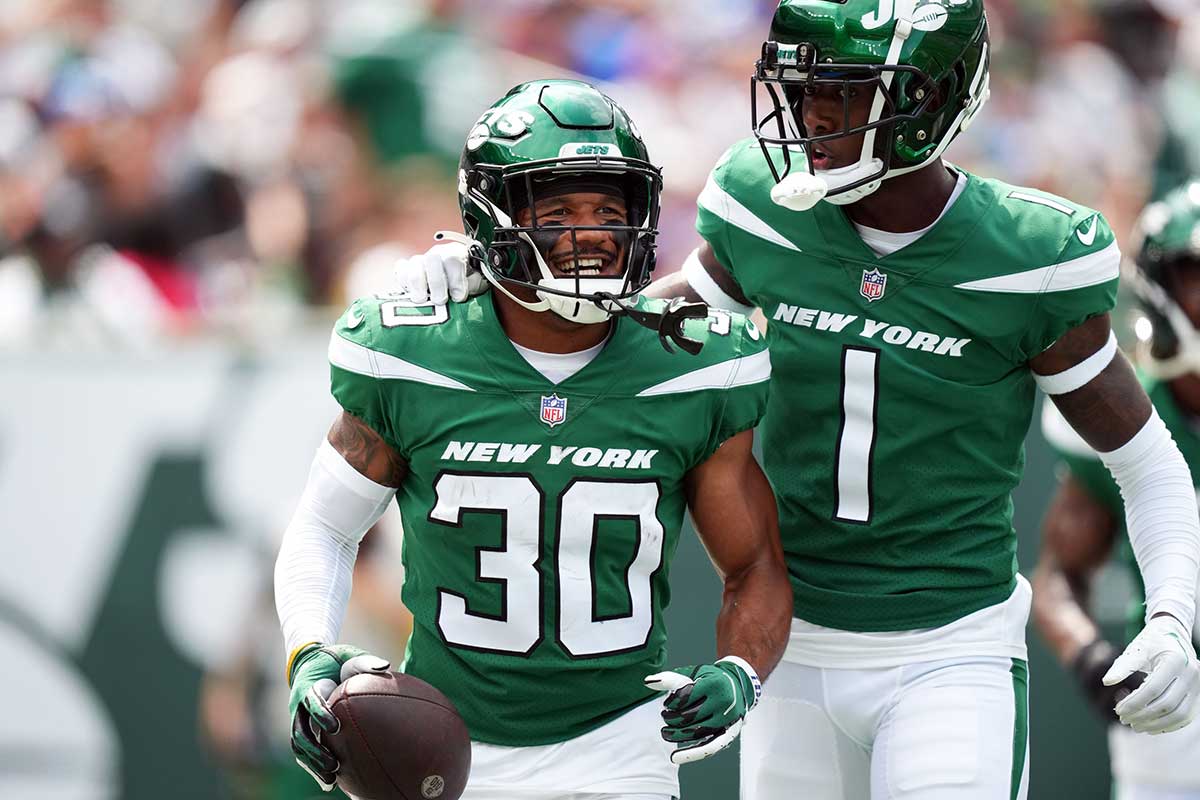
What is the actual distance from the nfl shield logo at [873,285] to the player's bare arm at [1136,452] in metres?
0.32

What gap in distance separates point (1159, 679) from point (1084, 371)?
59 cm

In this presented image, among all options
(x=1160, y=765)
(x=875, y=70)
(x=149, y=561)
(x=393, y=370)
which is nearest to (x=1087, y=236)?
(x=875, y=70)

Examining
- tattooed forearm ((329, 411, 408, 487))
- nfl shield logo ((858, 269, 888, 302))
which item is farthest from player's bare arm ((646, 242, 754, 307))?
tattooed forearm ((329, 411, 408, 487))

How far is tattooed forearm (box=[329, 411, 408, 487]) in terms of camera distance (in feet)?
9.95

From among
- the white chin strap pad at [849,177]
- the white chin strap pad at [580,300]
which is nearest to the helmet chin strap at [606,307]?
the white chin strap pad at [580,300]

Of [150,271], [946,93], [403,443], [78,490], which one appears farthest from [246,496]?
[946,93]

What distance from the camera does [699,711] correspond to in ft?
8.95

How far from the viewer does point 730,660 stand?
2.89 meters

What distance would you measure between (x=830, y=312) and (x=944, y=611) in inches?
23.7

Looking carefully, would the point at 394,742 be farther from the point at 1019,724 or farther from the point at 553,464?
the point at 1019,724

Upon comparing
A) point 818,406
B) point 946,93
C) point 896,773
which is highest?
point 946,93

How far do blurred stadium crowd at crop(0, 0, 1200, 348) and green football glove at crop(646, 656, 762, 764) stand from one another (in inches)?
122

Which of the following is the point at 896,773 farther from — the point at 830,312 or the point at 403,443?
the point at 403,443

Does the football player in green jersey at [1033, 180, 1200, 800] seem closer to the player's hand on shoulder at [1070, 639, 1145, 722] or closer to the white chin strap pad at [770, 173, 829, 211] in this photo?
the player's hand on shoulder at [1070, 639, 1145, 722]
